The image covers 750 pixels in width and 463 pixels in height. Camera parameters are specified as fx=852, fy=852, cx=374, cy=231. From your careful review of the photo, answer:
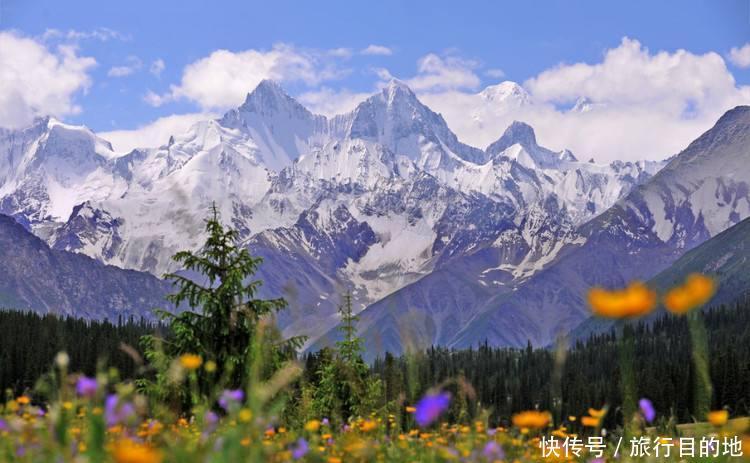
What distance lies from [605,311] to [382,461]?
3.18m

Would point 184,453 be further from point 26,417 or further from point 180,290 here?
point 180,290

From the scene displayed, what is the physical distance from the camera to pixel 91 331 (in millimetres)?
150625

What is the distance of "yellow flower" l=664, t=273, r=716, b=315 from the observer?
135 inches

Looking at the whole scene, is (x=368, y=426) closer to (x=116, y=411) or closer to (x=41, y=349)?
(x=116, y=411)

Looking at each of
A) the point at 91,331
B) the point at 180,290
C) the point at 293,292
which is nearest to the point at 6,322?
the point at 91,331

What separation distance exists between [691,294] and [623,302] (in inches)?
12.6

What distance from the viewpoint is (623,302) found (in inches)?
131

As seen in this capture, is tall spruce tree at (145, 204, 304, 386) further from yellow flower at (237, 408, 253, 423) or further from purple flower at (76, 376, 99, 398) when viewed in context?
purple flower at (76, 376, 99, 398)

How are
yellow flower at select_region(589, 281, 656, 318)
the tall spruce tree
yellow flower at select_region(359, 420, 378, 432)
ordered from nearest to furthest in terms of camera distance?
yellow flower at select_region(589, 281, 656, 318)
yellow flower at select_region(359, 420, 378, 432)
the tall spruce tree

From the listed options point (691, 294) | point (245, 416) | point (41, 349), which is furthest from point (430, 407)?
point (41, 349)

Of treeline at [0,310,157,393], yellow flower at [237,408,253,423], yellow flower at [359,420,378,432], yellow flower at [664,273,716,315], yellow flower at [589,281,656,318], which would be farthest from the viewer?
treeline at [0,310,157,393]

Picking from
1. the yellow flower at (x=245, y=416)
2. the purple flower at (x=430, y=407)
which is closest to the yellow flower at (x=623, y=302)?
the purple flower at (x=430, y=407)

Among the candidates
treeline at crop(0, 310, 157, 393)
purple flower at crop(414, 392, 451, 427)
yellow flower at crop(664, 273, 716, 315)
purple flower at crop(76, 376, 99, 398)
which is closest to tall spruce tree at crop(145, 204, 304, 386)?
purple flower at crop(76, 376, 99, 398)

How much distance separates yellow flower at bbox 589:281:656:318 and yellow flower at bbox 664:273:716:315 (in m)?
0.10
